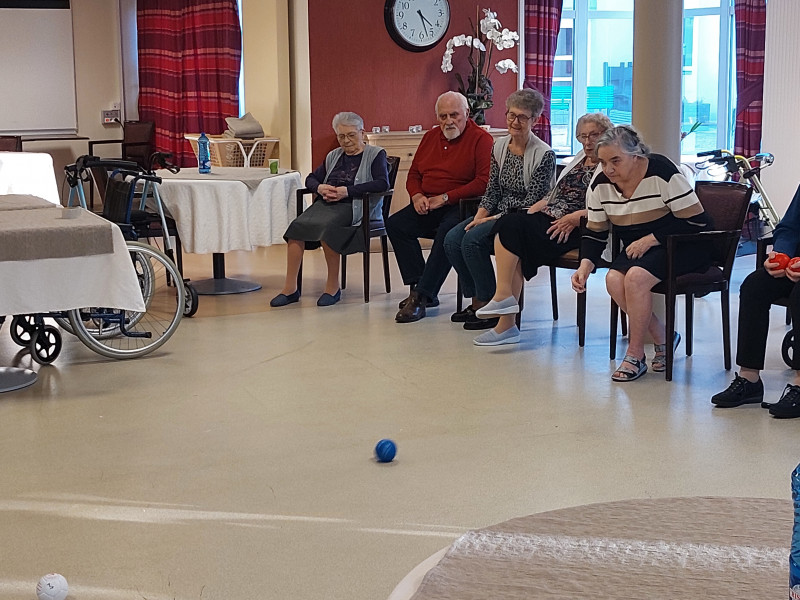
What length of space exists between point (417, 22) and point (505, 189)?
3.89 m

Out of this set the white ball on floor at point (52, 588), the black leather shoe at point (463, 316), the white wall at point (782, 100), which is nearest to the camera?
the white ball on floor at point (52, 588)

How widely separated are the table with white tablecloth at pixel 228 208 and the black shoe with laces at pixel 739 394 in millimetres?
3070

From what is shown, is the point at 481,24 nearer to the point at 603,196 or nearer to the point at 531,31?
the point at 531,31

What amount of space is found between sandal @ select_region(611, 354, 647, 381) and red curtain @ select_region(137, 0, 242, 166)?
648cm

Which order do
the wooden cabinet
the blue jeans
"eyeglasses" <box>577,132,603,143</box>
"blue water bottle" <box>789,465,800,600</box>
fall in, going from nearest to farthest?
"blue water bottle" <box>789,465,800,600</box>
"eyeglasses" <box>577,132,603,143</box>
the blue jeans
the wooden cabinet

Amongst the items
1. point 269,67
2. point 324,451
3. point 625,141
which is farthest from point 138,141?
point 324,451

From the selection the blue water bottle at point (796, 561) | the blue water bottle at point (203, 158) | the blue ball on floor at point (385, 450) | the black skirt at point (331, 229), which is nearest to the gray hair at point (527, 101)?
the black skirt at point (331, 229)

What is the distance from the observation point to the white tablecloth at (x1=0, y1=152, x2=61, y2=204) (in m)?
7.88

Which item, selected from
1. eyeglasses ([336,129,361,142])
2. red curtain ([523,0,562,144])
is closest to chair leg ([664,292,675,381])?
eyeglasses ([336,129,361,142])

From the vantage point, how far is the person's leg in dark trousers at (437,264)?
223 inches

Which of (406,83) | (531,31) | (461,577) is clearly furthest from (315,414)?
(531,31)

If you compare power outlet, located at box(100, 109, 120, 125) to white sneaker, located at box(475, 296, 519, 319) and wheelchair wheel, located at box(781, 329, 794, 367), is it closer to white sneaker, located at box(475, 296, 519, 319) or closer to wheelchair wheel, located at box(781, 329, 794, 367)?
white sneaker, located at box(475, 296, 519, 319)

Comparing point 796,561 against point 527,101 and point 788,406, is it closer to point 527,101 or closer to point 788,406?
point 788,406

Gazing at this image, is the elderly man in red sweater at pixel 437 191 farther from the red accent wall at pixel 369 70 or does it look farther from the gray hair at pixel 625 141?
the red accent wall at pixel 369 70
